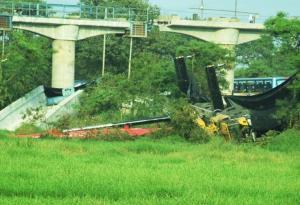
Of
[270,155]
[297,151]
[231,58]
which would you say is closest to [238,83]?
[231,58]

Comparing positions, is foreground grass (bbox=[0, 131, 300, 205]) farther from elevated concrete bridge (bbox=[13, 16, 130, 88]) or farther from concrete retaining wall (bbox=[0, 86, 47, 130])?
elevated concrete bridge (bbox=[13, 16, 130, 88])

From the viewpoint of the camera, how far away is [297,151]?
70.7 ft

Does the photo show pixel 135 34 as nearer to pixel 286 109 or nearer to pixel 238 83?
pixel 238 83

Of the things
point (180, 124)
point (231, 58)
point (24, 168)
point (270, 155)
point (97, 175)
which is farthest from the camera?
point (231, 58)

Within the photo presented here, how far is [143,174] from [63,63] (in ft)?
102

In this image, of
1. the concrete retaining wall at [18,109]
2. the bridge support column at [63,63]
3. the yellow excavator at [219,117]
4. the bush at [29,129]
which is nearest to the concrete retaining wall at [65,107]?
the concrete retaining wall at [18,109]

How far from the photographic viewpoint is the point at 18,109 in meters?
35.8

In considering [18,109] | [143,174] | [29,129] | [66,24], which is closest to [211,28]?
[66,24]

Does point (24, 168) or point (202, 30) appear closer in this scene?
point (24, 168)

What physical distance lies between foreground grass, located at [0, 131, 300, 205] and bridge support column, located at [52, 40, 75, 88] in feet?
75.8

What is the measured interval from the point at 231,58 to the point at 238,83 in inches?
589

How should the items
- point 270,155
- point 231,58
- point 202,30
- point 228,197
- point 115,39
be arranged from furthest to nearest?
point 115,39 → point 202,30 → point 231,58 → point 270,155 → point 228,197

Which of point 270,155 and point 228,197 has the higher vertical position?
point 228,197

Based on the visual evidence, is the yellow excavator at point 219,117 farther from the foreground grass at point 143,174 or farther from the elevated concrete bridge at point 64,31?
the elevated concrete bridge at point 64,31
